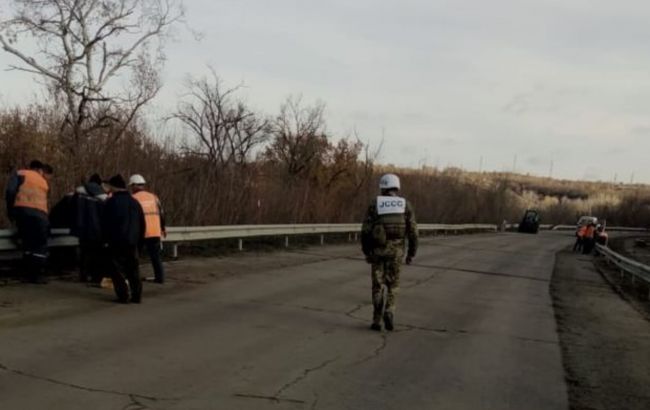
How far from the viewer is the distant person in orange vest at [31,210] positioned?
11250mm

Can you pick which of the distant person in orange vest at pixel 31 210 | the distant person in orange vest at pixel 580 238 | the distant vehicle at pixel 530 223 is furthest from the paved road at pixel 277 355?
the distant vehicle at pixel 530 223

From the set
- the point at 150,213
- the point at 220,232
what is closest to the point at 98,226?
the point at 150,213

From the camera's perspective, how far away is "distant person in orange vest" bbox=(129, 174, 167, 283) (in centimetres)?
1221

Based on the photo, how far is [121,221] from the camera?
10586mm

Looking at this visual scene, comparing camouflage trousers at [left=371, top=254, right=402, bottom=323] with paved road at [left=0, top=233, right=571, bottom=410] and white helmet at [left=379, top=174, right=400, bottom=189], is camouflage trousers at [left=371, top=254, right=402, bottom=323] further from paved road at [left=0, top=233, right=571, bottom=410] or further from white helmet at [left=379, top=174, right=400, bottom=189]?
white helmet at [left=379, top=174, right=400, bottom=189]

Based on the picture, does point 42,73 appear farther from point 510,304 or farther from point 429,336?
point 429,336

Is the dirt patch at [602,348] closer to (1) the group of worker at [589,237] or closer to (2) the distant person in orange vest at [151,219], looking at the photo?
(2) the distant person in orange vest at [151,219]

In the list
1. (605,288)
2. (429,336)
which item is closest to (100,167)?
(429,336)

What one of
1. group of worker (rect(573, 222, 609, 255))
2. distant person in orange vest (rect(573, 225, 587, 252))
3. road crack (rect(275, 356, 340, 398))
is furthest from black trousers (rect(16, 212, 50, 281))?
distant person in orange vest (rect(573, 225, 587, 252))

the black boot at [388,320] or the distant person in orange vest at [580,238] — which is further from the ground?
the distant person in orange vest at [580,238]

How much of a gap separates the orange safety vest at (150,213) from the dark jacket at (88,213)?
655mm

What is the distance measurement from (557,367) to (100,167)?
12.1 m

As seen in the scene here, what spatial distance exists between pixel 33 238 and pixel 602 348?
28.4 feet

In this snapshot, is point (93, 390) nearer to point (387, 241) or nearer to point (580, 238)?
point (387, 241)
